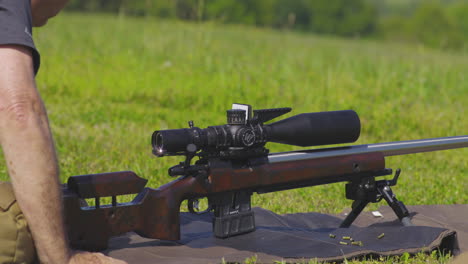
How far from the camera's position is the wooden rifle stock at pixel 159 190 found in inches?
165

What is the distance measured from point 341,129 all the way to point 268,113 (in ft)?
1.92

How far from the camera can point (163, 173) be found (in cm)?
759

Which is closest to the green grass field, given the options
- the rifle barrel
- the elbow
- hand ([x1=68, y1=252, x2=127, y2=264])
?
the rifle barrel

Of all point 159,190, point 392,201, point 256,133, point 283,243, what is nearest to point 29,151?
point 159,190

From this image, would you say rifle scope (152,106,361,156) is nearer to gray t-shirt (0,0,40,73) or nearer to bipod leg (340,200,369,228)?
bipod leg (340,200,369,228)

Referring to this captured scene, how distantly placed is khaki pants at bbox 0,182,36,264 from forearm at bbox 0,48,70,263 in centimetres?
7

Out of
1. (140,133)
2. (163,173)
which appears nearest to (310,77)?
(140,133)

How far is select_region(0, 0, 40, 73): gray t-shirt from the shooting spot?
367 cm

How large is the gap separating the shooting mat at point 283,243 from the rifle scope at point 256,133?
0.71 metres

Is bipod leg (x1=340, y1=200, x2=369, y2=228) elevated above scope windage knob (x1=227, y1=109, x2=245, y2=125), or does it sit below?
below

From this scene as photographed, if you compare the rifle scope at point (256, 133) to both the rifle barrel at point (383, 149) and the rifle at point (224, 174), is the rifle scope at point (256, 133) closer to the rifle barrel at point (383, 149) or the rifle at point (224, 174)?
the rifle at point (224, 174)

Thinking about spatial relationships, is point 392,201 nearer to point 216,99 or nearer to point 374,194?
point 374,194

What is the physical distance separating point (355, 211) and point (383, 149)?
0.60m

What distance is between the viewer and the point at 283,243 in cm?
484
